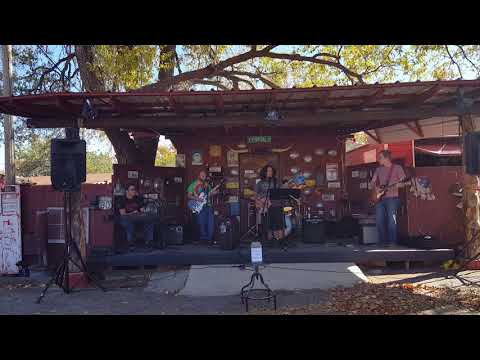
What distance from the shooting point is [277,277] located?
773cm

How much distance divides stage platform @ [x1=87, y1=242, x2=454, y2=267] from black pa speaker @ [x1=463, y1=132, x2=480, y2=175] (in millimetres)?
1864

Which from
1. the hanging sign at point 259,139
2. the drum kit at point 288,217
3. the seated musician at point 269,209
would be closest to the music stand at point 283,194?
the drum kit at point 288,217

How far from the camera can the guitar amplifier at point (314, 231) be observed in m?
9.39

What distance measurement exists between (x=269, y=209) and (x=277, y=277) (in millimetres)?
1664

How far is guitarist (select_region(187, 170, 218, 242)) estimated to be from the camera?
32.2 ft

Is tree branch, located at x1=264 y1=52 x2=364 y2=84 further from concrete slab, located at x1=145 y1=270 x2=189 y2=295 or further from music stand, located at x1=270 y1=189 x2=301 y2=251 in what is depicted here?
concrete slab, located at x1=145 y1=270 x2=189 y2=295

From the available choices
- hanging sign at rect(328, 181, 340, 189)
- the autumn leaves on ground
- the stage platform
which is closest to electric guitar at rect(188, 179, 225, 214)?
the stage platform

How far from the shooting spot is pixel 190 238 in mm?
10211

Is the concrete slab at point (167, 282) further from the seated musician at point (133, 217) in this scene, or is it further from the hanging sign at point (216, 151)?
the hanging sign at point (216, 151)

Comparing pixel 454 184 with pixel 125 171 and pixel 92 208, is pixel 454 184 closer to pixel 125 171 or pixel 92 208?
pixel 125 171

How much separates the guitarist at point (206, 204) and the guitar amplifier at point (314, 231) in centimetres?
216

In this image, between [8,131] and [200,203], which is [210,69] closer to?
[200,203]

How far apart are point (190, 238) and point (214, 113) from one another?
3.37 meters

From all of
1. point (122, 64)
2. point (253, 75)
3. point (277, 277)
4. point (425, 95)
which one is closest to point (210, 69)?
point (253, 75)
